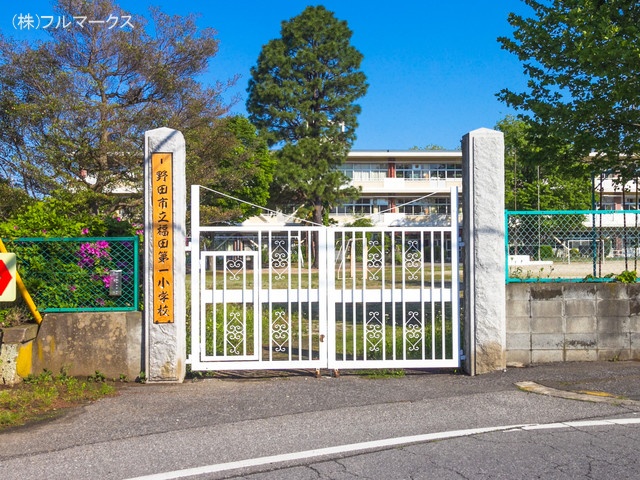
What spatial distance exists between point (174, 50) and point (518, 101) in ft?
41.9

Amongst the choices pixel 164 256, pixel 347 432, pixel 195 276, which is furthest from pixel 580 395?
pixel 164 256

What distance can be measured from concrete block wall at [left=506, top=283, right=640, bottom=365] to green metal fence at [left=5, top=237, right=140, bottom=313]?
4.94 m

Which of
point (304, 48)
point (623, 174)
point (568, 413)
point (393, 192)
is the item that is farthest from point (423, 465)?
point (393, 192)

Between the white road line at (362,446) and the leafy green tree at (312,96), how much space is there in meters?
33.0

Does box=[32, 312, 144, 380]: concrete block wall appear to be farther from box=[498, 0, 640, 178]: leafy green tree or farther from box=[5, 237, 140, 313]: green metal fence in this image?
box=[498, 0, 640, 178]: leafy green tree

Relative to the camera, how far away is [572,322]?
341 inches

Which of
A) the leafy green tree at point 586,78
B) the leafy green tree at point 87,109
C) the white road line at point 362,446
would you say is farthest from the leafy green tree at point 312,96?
the white road line at point 362,446

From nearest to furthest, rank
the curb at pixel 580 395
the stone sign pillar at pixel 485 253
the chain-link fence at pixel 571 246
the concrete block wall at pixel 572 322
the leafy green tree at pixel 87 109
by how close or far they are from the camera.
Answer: the curb at pixel 580 395, the stone sign pillar at pixel 485 253, the concrete block wall at pixel 572 322, the chain-link fence at pixel 571 246, the leafy green tree at pixel 87 109

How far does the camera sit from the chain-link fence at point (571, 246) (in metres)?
8.85

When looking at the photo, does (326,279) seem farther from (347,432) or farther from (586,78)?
(586,78)

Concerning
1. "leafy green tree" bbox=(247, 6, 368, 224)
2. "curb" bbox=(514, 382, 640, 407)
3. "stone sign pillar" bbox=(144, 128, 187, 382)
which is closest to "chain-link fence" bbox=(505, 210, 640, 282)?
"curb" bbox=(514, 382, 640, 407)

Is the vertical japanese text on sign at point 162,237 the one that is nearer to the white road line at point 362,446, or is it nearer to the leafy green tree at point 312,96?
the white road line at point 362,446

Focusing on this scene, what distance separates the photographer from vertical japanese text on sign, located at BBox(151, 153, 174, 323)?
26.0 ft

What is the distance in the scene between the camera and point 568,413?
623 centimetres
